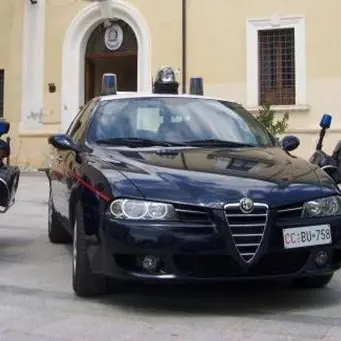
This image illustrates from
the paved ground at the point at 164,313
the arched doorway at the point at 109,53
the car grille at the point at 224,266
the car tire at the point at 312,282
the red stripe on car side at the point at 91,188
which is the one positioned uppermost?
the arched doorway at the point at 109,53

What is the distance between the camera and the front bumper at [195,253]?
4.60 metres

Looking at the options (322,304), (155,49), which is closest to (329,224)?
(322,304)

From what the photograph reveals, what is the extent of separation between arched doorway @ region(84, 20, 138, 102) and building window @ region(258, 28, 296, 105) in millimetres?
3933

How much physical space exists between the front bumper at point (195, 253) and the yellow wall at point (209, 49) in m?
13.4

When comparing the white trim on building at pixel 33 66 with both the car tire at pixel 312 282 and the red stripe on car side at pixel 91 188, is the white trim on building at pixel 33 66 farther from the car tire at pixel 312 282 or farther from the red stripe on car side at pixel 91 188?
the car tire at pixel 312 282

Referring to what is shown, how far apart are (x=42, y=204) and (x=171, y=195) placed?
7866 mm

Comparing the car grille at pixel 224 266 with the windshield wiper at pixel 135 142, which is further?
the windshield wiper at pixel 135 142

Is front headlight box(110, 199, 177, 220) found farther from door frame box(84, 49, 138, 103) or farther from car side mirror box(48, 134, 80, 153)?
door frame box(84, 49, 138, 103)

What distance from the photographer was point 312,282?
566cm

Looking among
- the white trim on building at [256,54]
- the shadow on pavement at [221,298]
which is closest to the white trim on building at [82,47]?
the white trim on building at [256,54]

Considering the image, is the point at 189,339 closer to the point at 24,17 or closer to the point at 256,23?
the point at 256,23

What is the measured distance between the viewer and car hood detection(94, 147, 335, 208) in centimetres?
473

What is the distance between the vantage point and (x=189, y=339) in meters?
Result: 4.29

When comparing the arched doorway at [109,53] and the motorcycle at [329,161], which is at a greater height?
the arched doorway at [109,53]
